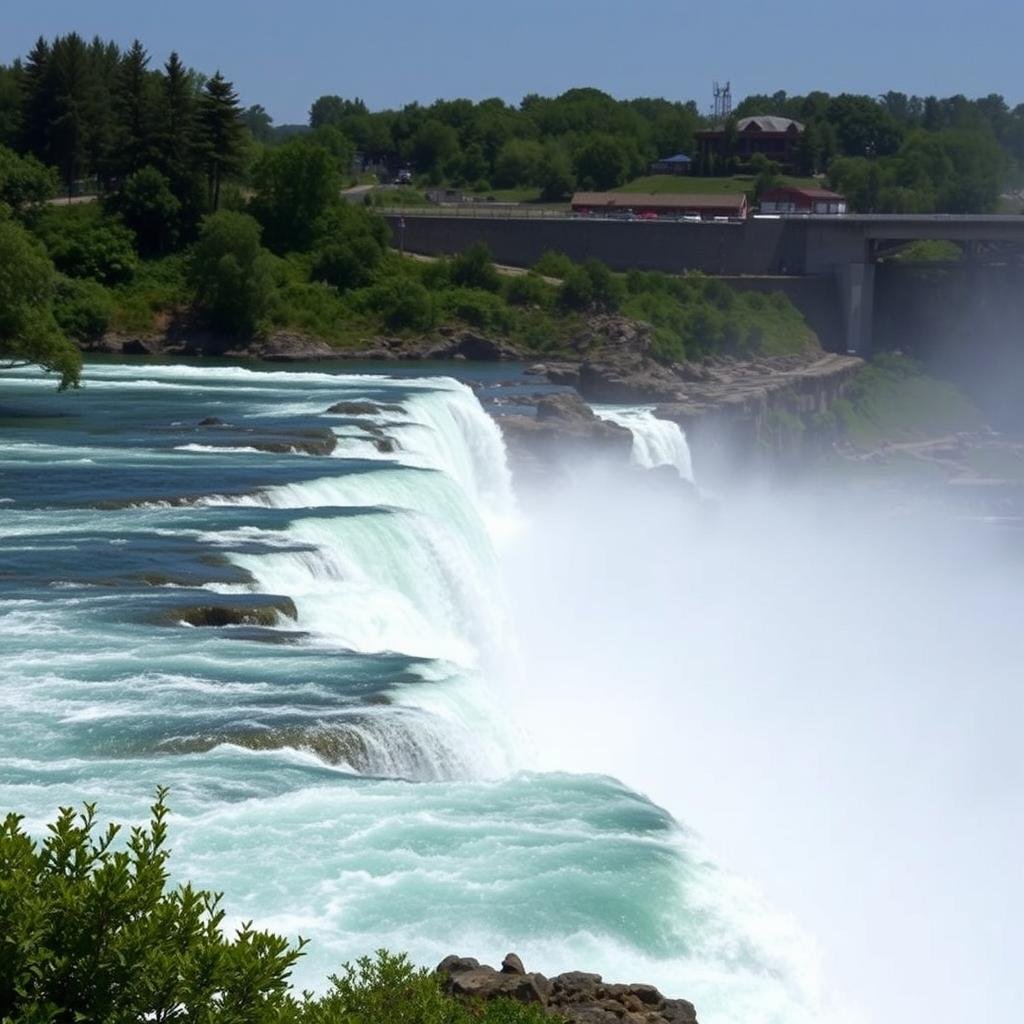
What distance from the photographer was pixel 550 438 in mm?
42625

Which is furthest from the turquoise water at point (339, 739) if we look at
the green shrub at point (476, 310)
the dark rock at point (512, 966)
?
the green shrub at point (476, 310)

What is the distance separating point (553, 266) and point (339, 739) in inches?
2407

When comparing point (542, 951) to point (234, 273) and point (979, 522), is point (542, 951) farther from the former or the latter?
point (234, 273)

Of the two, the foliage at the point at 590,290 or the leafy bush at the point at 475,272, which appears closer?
the foliage at the point at 590,290

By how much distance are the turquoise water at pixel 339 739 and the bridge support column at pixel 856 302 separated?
49.5m

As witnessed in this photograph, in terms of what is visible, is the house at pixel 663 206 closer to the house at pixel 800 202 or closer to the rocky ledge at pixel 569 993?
the house at pixel 800 202

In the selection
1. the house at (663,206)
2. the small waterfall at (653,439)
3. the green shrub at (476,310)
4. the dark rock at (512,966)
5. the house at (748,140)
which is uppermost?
the house at (748,140)

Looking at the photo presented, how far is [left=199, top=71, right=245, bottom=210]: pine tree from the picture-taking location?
70.2 m

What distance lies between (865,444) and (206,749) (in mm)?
55733

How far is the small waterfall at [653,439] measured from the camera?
4769 centimetres

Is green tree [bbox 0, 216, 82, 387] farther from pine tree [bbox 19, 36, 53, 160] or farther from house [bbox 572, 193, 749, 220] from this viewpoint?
house [bbox 572, 193, 749, 220]

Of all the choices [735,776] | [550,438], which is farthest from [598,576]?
[735,776]

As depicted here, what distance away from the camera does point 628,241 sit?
263 ft

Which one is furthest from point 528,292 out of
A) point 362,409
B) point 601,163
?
point 601,163
